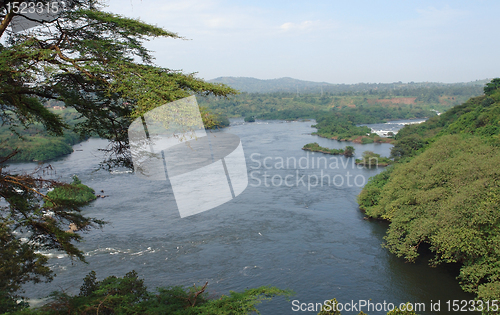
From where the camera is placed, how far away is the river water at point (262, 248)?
12.9m

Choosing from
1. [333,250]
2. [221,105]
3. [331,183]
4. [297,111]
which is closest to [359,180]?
[331,183]

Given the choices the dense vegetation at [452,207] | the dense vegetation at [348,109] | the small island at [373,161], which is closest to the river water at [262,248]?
the dense vegetation at [452,207]

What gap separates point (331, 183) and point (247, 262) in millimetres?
13792

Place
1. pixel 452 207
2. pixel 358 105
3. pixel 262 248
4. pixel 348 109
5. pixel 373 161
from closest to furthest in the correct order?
pixel 452 207 < pixel 262 248 < pixel 373 161 < pixel 348 109 < pixel 358 105

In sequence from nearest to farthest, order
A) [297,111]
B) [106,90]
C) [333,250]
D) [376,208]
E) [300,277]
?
[106,90] → [300,277] → [333,250] → [376,208] → [297,111]

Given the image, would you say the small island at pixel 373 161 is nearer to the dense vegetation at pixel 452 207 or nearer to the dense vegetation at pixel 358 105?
the dense vegetation at pixel 452 207

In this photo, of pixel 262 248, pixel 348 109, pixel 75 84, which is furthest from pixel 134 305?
pixel 348 109

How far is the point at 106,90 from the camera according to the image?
12.6ft

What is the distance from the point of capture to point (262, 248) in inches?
627

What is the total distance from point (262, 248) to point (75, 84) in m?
13.0

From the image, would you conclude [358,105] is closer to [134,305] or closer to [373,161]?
[373,161]

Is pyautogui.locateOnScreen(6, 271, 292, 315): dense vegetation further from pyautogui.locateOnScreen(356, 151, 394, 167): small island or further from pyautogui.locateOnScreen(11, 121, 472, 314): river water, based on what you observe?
pyautogui.locateOnScreen(356, 151, 394, 167): small island

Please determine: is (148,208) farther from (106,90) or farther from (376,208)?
(106,90)

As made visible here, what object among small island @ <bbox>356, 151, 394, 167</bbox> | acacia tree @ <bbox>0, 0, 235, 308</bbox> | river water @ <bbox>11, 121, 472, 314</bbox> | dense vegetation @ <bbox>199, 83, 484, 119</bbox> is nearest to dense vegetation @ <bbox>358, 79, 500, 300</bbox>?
river water @ <bbox>11, 121, 472, 314</bbox>
